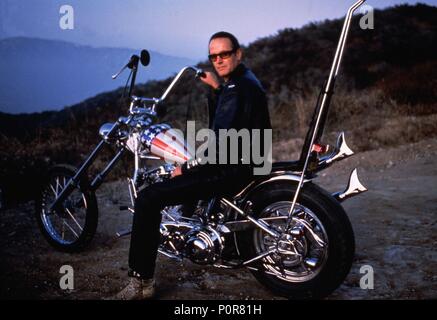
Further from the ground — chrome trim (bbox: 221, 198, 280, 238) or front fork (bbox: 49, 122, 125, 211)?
front fork (bbox: 49, 122, 125, 211)

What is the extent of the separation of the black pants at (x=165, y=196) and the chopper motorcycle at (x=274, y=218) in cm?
16

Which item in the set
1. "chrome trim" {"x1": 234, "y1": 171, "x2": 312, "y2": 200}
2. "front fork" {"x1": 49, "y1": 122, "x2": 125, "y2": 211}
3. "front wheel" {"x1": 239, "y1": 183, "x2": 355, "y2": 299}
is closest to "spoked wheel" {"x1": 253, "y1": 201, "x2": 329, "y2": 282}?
"front wheel" {"x1": 239, "y1": 183, "x2": 355, "y2": 299}

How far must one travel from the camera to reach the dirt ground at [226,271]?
10.9 ft

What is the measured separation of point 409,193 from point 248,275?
2.85m

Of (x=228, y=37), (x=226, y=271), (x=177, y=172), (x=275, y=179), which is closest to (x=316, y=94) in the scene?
(x=226, y=271)

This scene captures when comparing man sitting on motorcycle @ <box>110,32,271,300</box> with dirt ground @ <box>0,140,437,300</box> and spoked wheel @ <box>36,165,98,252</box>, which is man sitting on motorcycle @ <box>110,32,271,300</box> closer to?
dirt ground @ <box>0,140,437,300</box>

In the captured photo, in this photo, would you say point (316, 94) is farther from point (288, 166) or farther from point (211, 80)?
point (288, 166)

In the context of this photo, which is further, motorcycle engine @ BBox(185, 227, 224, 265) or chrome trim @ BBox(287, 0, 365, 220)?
motorcycle engine @ BBox(185, 227, 224, 265)

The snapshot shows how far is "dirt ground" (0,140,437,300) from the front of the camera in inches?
131

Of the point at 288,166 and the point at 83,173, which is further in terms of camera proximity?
the point at 83,173

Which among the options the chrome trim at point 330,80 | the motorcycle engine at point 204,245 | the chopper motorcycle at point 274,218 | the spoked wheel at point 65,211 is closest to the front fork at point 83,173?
the spoked wheel at point 65,211

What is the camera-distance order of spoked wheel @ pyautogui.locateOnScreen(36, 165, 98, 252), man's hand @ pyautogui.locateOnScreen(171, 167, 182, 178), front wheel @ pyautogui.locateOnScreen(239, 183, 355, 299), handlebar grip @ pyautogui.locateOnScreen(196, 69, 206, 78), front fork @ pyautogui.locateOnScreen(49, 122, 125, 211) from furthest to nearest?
spoked wheel @ pyautogui.locateOnScreen(36, 165, 98, 252)
front fork @ pyautogui.locateOnScreen(49, 122, 125, 211)
handlebar grip @ pyautogui.locateOnScreen(196, 69, 206, 78)
man's hand @ pyautogui.locateOnScreen(171, 167, 182, 178)
front wheel @ pyautogui.locateOnScreen(239, 183, 355, 299)

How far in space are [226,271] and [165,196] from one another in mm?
1003

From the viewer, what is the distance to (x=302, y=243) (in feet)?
10.1
